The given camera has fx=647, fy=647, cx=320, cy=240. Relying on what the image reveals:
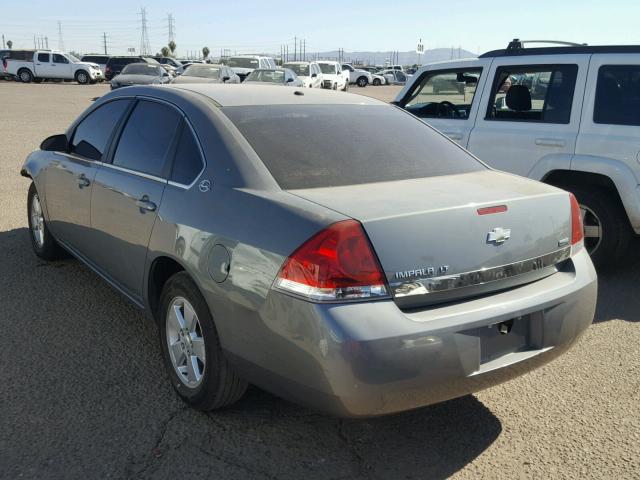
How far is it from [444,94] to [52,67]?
1572 inches

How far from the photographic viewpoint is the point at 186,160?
342 cm

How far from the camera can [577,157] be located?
546 centimetres

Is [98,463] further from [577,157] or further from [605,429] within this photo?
[577,157]

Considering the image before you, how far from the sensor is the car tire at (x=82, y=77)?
4067 centimetres

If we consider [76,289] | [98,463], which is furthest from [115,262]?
[98,463]

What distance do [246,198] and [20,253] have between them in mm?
3892

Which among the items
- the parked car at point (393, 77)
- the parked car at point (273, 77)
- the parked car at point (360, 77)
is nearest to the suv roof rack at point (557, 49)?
the parked car at point (273, 77)

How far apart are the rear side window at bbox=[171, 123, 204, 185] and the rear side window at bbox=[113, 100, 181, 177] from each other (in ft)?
0.45

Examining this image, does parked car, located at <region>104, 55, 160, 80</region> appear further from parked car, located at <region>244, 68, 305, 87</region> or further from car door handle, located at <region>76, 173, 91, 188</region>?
car door handle, located at <region>76, 173, 91, 188</region>

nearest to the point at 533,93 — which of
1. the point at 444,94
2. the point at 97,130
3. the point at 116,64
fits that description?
the point at 444,94

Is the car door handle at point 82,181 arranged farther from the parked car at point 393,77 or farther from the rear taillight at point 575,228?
the parked car at point 393,77

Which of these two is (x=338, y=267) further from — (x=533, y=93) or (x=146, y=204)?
(x=533, y=93)

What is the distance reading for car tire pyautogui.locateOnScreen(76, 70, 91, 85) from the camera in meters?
40.7

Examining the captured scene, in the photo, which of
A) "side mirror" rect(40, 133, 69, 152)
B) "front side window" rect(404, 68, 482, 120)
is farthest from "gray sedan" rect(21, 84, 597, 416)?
"front side window" rect(404, 68, 482, 120)
